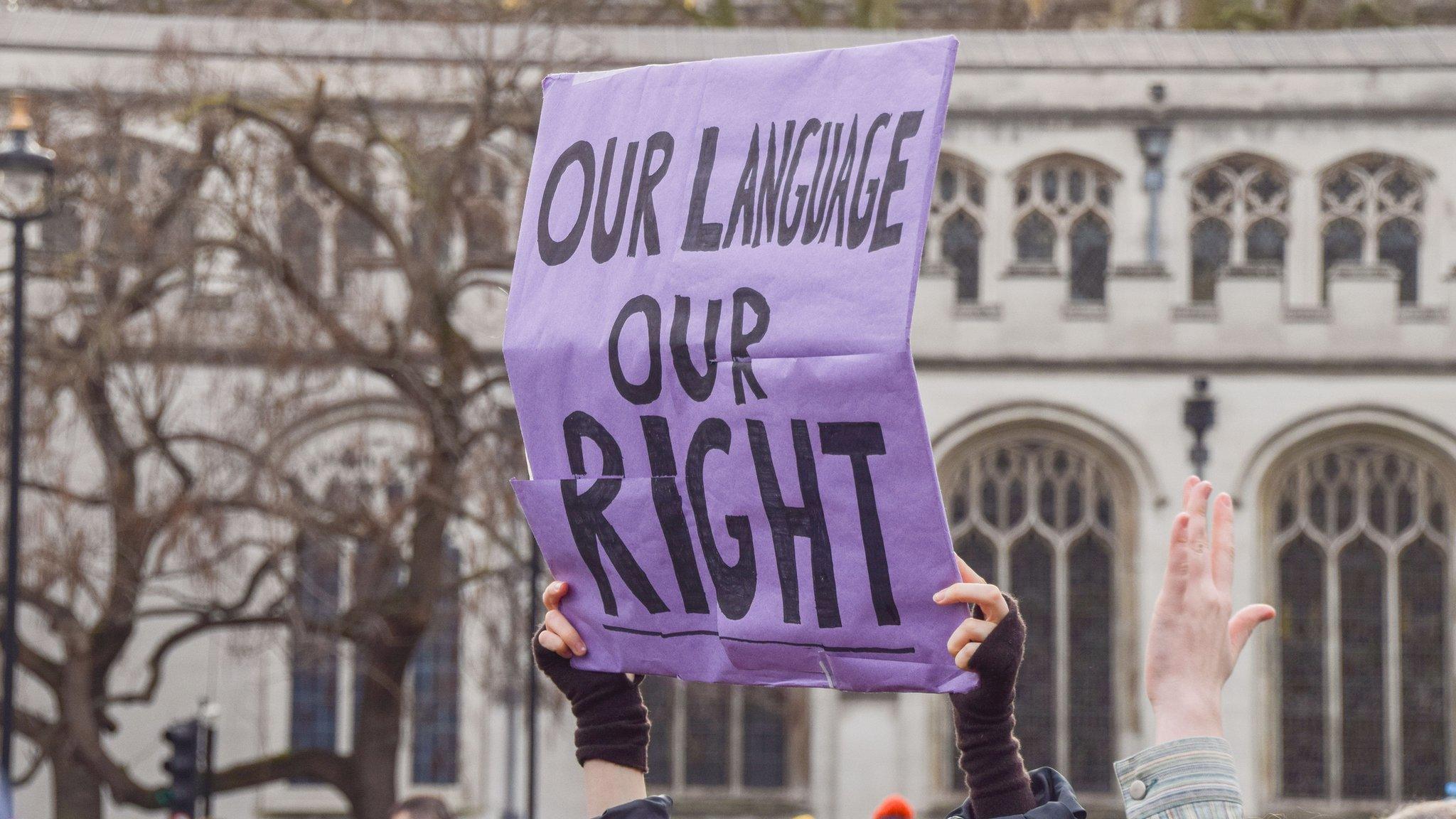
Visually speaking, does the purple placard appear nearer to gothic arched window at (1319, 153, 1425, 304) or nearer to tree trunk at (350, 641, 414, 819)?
tree trunk at (350, 641, 414, 819)

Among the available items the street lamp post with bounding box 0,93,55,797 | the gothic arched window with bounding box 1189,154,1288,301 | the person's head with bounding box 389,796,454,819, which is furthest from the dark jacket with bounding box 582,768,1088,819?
the gothic arched window with bounding box 1189,154,1288,301

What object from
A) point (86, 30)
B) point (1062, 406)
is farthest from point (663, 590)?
point (86, 30)

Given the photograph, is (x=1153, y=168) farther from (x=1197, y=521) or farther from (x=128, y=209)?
(x=1197, y=521)

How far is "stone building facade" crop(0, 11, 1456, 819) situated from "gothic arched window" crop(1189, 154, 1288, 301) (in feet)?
0.10

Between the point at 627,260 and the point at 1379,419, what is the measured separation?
14.4m

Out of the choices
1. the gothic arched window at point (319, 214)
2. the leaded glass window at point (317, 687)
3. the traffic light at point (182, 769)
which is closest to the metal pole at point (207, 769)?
the traffic light at point (182, 769)

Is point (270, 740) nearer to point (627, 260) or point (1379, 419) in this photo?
point (1379, 419)

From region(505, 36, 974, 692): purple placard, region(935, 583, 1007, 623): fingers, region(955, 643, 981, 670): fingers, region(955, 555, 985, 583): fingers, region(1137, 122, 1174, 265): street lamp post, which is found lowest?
region(955, 643, 981, 670): fingers

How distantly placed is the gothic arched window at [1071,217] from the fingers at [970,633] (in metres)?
15.1

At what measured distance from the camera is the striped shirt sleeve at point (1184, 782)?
207 cm

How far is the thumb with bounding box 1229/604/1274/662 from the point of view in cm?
225

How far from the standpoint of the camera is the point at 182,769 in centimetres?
1239

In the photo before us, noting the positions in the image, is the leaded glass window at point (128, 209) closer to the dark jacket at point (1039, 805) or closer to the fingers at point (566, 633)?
the fingers at point (566, 633)

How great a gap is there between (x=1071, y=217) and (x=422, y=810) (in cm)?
1394
